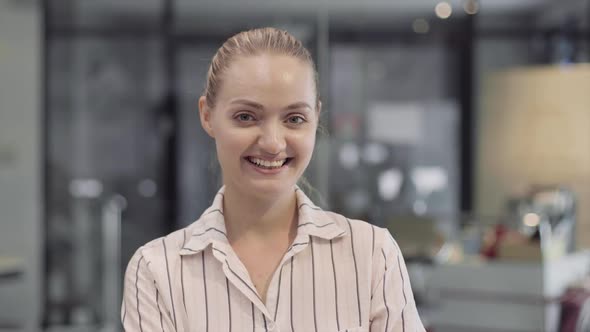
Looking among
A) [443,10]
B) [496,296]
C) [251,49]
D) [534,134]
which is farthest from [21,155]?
[251,49]

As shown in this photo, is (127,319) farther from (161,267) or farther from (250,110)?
(250,110)

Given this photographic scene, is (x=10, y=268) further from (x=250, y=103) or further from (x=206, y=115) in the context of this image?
(x=250, y=103)

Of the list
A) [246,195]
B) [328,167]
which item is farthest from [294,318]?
[328,167]

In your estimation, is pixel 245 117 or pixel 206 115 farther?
pixel 206 115

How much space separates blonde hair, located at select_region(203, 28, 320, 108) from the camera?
150 centimetres

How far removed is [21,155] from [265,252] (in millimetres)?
4101

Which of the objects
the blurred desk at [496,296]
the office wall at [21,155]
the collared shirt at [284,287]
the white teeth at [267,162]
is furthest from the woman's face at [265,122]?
the office wall at [21,155]

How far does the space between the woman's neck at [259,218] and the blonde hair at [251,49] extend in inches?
7.0

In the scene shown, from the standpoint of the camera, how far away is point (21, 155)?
5.32m

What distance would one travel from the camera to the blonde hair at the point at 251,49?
4.92 ft

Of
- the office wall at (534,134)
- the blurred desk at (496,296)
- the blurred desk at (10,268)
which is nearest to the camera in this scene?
the blurred desk at (496,296)

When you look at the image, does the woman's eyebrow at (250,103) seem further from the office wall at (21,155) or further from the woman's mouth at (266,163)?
the office wall at (21,155)

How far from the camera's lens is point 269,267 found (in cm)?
154

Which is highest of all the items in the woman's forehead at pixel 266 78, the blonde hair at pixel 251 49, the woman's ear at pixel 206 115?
the blonde hair at pixel 251 49
